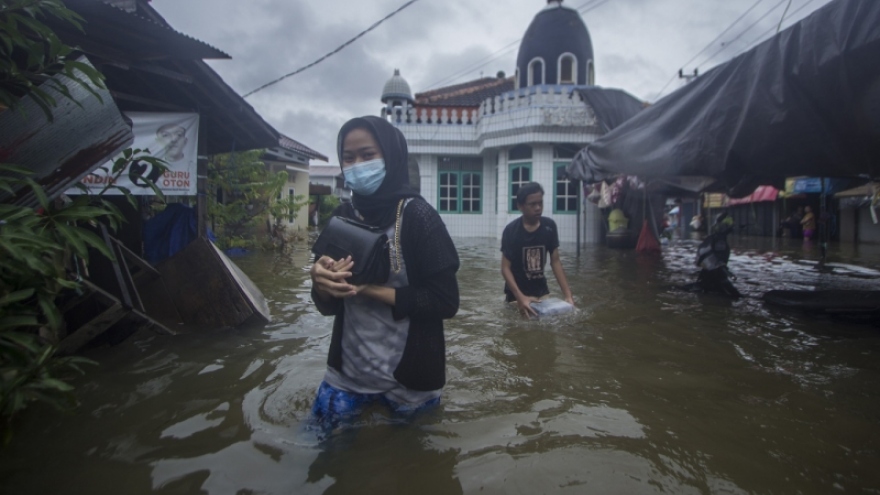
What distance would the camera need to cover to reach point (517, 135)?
18.0 metres

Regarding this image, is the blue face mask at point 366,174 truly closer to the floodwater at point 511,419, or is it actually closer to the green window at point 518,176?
the floodwater at point 511,419

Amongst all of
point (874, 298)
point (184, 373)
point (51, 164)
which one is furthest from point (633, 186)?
point (51, 164)

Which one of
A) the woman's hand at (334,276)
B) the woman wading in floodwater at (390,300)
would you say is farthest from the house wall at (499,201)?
the woman's hand at (334,276)

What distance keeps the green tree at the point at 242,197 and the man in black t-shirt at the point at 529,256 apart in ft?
25.8

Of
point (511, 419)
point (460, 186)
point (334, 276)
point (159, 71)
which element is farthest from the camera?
point (460, 186)

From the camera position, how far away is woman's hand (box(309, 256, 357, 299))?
217 cm

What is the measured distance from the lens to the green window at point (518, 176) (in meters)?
18.7

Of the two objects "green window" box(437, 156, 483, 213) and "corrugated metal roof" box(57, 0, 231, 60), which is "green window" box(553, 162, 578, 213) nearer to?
"green window" box(437, 156, 483, 213)

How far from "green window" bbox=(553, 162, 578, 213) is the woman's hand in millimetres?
16854

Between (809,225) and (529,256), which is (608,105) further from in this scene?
(529,256)

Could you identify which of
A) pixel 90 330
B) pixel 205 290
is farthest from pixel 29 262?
pixel 205 290

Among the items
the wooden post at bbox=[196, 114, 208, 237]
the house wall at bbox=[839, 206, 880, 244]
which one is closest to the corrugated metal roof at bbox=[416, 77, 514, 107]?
the house wall at bbox=[839, 206, 880, 244]

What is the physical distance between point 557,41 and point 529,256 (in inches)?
670

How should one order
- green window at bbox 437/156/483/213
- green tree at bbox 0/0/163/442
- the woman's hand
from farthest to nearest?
green window at bbox 437/156/483/213, the woman's hand, green tree at bbox 0/0/163/442
